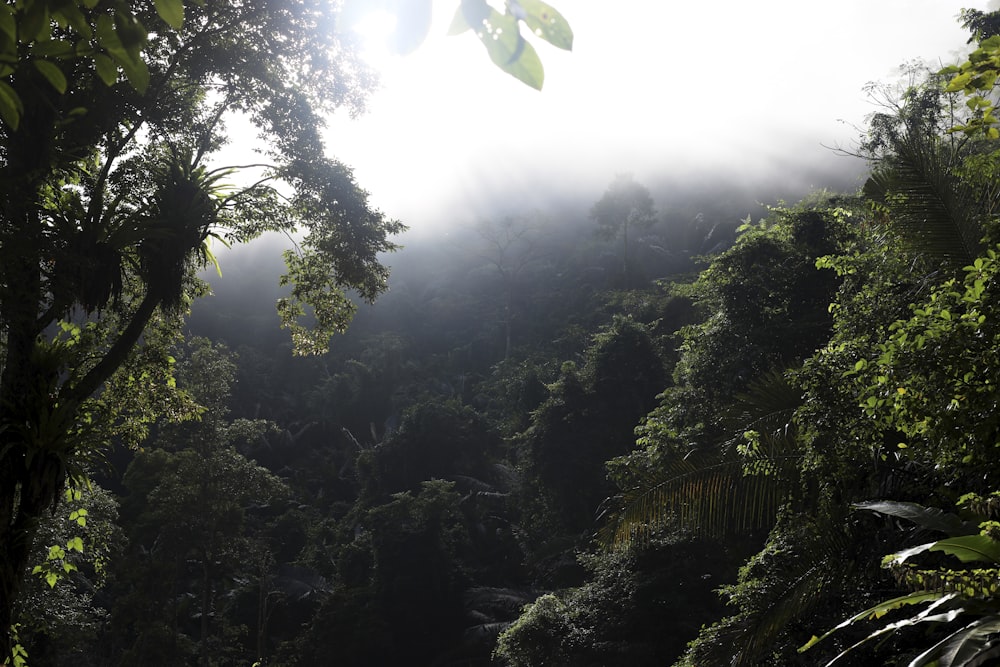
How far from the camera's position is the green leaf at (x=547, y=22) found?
128 cm

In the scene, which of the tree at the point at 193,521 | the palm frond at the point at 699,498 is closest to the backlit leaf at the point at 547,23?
the palm frond at the point at 699,498

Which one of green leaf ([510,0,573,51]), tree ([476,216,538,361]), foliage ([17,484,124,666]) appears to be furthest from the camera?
tree ([476,216,538,361])

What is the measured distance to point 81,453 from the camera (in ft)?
16.8

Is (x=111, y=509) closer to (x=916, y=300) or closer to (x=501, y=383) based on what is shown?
(x=916, y=300)

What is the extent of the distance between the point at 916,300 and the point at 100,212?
6315 millimetres

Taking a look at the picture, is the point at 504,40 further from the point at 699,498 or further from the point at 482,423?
the point at 482,423

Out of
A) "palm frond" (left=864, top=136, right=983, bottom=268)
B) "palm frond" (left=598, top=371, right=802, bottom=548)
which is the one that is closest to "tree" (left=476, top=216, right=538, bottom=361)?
"palm frond" (left=598, top=371, right=802, bottom=548)

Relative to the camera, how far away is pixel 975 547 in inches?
104

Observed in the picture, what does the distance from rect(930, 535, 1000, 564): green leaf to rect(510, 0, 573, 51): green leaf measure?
2435 millimetres

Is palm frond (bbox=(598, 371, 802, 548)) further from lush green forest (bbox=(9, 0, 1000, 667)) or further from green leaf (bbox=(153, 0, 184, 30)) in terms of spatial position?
green leaf (bbox=(153, 0, 184, 30))

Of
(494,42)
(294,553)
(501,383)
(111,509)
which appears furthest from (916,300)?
(501,383)

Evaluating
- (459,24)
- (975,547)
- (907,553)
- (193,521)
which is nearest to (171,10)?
(459,24)

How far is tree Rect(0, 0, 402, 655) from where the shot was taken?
481cm

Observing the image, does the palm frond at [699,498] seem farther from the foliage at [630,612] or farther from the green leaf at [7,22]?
the green leaf at [7,22]
